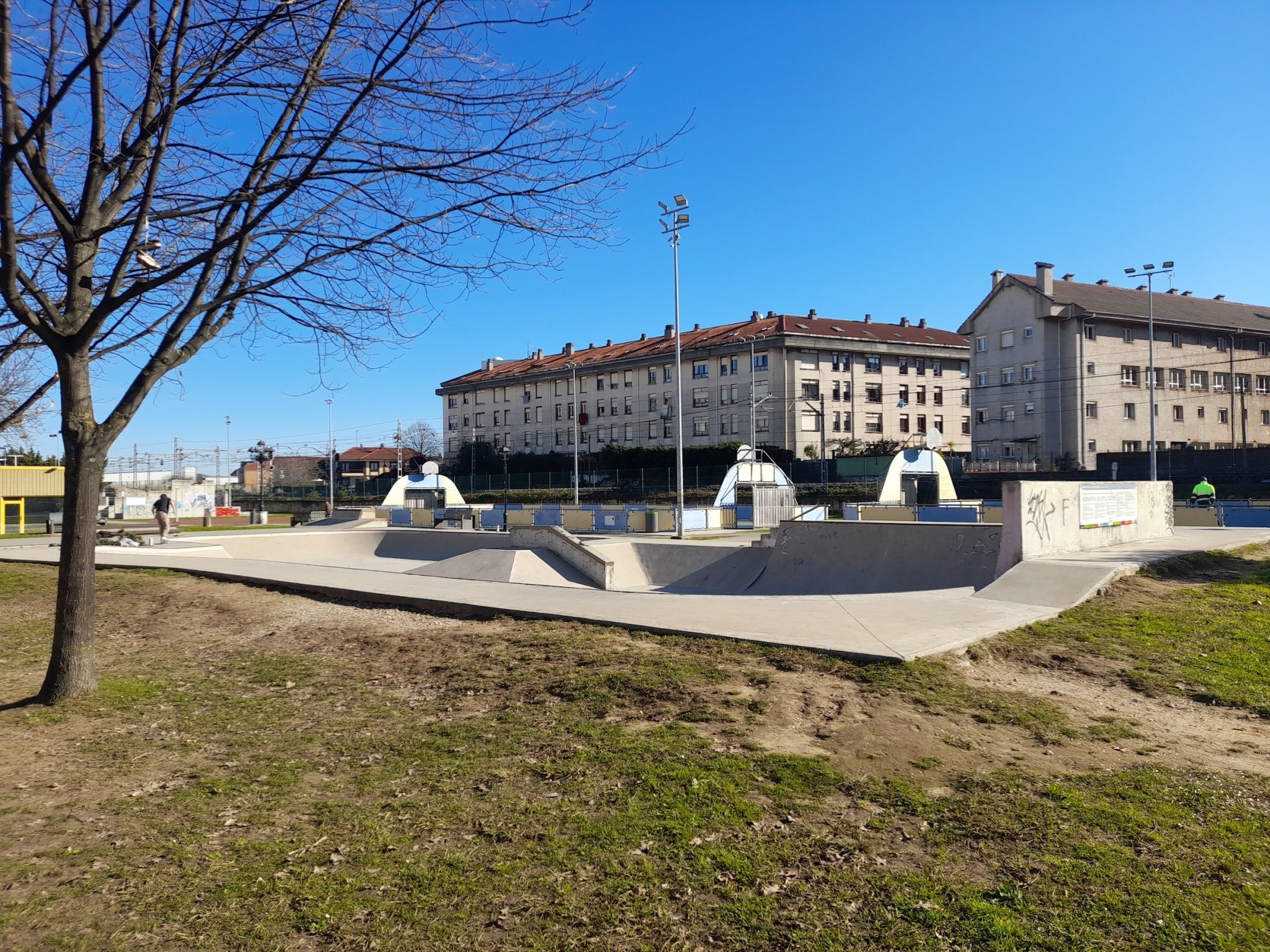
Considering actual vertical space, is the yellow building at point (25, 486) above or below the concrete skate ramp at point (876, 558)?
above

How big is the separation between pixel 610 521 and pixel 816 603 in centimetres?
2286

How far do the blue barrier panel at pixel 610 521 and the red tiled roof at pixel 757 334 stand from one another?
36.7 metres

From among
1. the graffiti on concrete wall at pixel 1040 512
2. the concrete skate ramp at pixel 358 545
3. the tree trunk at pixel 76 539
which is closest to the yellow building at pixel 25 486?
the concrete skate ramp at pixel 358 545

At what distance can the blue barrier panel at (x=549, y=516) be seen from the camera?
36.4 m

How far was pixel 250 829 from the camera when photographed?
4773 mm

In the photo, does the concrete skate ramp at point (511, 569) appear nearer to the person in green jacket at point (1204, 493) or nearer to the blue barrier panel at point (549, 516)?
the blue barrier panel at point (549, 516)

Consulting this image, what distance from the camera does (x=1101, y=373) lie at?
61.5 m

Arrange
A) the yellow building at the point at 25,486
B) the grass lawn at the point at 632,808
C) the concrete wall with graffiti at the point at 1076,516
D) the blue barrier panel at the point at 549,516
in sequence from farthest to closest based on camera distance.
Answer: the yellow building at the point at 25,486
the blue barrier panel at the point at 549,516
the concrete wall with graffiti at the point at 1076,516
the grass lawn at the point at 632,808

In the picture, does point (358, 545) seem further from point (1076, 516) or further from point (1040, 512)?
point (1076, 516)

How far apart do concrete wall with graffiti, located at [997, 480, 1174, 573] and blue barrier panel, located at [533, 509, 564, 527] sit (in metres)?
22.1

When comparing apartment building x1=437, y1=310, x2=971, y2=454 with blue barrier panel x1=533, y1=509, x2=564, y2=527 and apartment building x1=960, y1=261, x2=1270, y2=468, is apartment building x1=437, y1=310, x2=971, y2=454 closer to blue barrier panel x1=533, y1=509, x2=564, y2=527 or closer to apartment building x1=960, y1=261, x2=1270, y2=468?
apartment building x1=960, y1=261, x2=1270, y2=468

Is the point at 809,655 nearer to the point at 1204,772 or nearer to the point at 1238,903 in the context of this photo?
the point at 1204,772

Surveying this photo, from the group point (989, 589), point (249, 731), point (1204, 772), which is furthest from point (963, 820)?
point (989, 589)

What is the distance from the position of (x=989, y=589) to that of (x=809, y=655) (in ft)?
17.1
